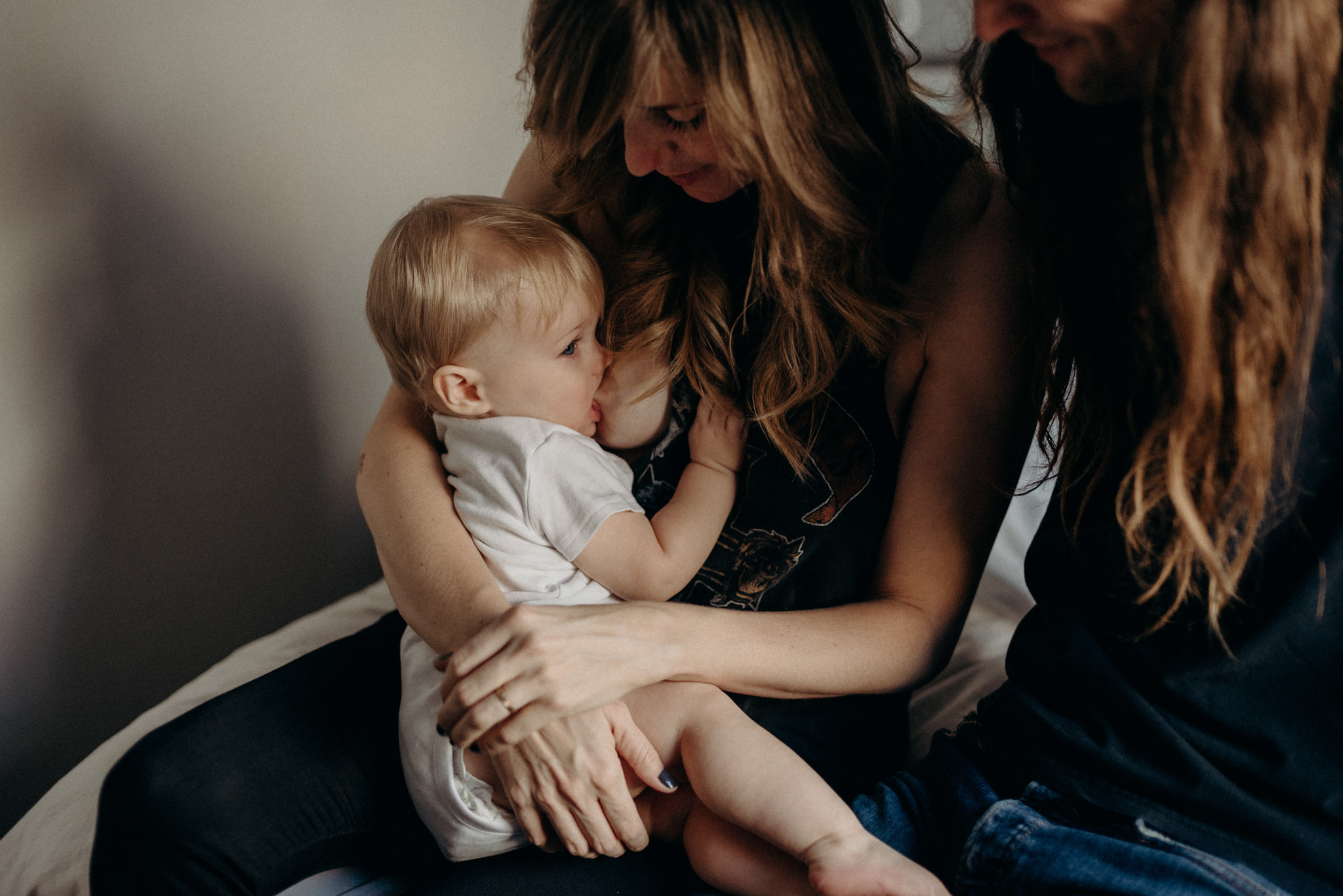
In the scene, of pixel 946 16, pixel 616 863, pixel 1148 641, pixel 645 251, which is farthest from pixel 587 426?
pixel 946 16

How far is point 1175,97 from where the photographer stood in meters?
0.61

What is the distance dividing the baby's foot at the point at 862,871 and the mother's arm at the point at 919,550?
0.59 ft

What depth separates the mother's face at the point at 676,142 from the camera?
82cm

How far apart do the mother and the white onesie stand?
4 cm

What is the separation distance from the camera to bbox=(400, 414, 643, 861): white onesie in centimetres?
90

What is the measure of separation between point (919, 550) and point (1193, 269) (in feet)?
1.30

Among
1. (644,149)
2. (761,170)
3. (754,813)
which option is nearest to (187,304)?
(644,149)

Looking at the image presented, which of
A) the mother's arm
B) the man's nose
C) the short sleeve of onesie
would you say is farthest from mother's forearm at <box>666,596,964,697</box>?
the man's nose

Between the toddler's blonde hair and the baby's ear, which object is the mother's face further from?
the baby's ear

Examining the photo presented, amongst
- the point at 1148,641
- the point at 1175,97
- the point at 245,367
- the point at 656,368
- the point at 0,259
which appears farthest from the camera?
the point at 245,367

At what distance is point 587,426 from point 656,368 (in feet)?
0.38

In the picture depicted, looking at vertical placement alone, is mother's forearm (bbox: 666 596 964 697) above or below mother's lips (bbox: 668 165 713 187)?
below

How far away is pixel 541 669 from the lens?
0.81 meters

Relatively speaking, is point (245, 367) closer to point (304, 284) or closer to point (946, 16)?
point (304, 284)
